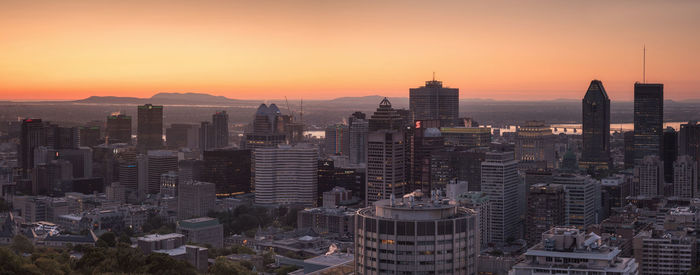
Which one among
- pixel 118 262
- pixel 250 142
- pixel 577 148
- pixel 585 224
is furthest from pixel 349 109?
pixel 118 262

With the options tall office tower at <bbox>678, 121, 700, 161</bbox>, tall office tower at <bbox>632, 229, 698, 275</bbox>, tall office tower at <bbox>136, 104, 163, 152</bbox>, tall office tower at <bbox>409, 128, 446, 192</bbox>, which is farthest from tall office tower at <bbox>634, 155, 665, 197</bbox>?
tall office tower at <bbox>136, 104, 163, 152</bbox>

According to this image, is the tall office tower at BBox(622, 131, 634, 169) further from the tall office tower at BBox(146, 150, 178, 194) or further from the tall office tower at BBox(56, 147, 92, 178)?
the tall office tower at BBox(56, 147, 92, 178)

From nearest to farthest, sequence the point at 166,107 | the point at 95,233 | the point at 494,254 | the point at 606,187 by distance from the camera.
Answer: the point at 494,254 < the point at 95,233 < the point at 606,187 < the point at 166,107

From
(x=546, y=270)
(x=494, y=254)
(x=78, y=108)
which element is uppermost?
(x=78, y=108)

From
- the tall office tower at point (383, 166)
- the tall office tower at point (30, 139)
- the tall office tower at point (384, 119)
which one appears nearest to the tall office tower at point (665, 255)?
the tall office tower at point (383, 166)

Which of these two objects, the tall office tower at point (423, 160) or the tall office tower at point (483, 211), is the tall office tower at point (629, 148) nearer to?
the tall office tower at point (423, 160)

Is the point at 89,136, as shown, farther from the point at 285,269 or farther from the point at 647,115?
the point at 647,115

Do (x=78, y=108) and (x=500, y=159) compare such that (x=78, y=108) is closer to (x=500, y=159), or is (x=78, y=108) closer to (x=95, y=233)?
(x=95, y=233)

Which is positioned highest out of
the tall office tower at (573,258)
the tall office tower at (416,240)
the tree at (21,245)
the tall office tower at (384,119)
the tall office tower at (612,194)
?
the tall office tower at (384,119)
